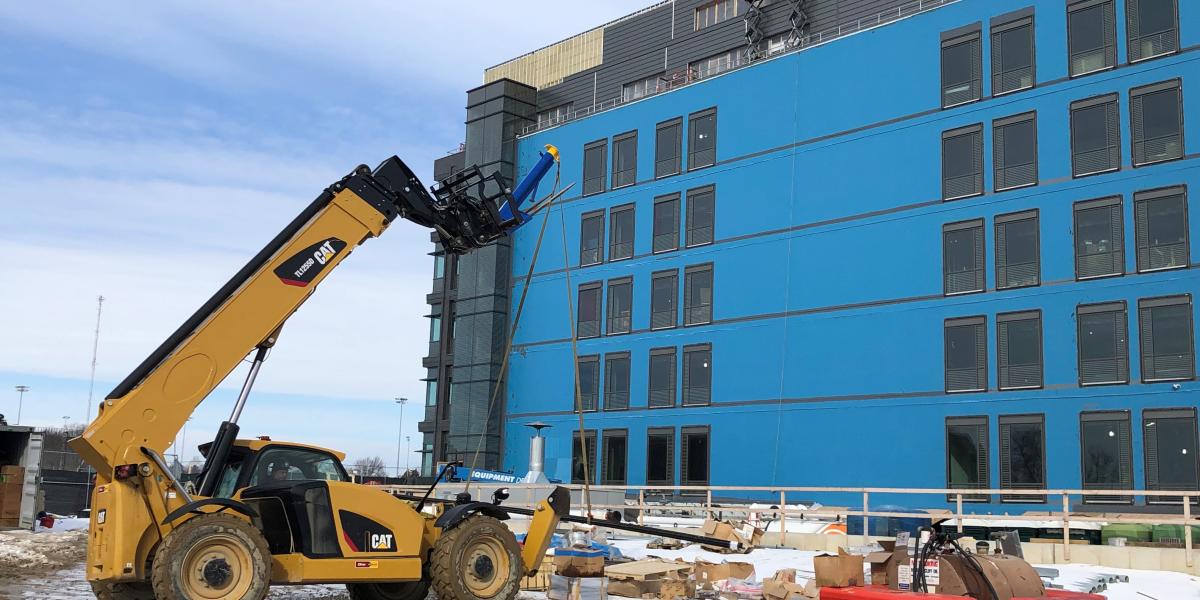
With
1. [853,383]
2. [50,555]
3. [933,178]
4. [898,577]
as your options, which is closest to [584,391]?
[853,383]

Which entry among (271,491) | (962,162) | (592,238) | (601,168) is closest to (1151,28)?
(962,162)

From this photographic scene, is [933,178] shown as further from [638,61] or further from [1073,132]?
[638,61]

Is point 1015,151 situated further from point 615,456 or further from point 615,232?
point 615,456

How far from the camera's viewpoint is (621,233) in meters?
51.9

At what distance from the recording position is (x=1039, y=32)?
125ft

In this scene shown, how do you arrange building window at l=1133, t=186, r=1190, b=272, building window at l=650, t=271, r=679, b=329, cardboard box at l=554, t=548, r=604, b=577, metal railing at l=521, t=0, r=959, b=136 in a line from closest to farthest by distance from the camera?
cardboard box at l=554, t=548, r=604, b=577 → building window at l=1133, t=186, r=1190, b=272 → metal railing at l=521, t=0, r=959, b=136 → building window at l=650, t=271, r=679, b=329

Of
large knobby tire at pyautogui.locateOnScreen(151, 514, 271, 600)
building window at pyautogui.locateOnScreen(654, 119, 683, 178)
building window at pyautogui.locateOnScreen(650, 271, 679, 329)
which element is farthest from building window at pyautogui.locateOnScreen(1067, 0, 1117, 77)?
large knobby tire at pyautogui.locateOnScreen(151, 514, 271, 600)

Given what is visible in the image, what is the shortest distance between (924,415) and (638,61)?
83.9 ft

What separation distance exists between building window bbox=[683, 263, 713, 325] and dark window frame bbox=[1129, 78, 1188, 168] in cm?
1719

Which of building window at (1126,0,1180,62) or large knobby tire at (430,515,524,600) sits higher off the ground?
building window at (1126,0,1180,62)

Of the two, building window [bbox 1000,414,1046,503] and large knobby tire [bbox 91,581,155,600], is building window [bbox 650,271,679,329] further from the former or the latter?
large knobby tire [bbox 91,581,155,600]

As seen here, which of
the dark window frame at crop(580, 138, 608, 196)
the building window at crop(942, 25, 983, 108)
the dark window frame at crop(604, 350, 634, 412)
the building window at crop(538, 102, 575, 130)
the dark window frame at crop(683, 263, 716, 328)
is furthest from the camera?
the building window at crop(538, 102, 575, 130)

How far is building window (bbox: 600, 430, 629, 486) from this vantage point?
49438 millimetres

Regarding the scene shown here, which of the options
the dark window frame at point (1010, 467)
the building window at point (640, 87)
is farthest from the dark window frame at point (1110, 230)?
the building window at point (640, 87)
